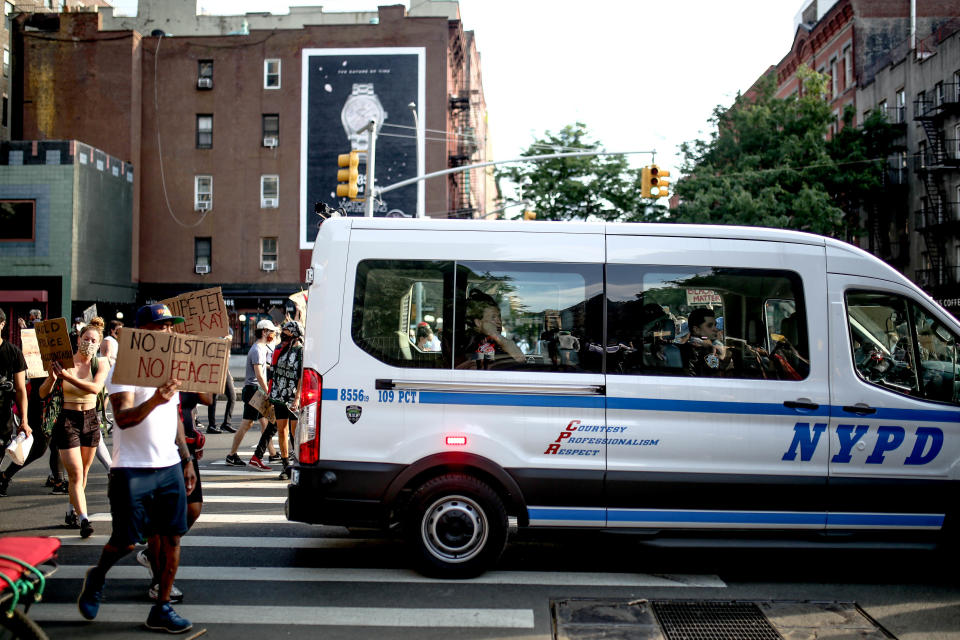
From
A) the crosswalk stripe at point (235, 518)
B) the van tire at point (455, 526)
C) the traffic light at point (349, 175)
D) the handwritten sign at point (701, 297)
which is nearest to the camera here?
the van tire at point (455, 526)

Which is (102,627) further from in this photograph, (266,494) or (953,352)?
(953,352)

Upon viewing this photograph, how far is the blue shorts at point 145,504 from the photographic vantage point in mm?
5055

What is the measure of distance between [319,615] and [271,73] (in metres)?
38.0

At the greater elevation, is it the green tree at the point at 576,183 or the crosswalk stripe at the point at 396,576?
the green tree at the point at 576,183

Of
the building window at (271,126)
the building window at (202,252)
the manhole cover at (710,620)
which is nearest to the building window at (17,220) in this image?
the building window at (202,252)

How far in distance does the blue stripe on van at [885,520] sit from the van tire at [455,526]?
2.45 metres

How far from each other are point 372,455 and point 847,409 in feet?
11.4

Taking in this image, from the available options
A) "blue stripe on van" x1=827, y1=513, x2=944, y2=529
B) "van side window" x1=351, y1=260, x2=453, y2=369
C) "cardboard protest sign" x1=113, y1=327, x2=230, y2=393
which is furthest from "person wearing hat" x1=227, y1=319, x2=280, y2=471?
→ "blue stripe on van" x1=827, y1=513, x2=944, y2=529

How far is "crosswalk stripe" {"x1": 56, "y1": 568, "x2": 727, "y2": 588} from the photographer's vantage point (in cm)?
620

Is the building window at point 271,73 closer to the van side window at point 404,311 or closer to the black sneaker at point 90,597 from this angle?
the van side window at point 404,311

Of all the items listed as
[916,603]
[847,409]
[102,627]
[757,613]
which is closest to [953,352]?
[847,409]

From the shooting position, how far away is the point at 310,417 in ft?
20.4

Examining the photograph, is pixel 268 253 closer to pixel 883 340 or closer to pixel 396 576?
pixel 396 576

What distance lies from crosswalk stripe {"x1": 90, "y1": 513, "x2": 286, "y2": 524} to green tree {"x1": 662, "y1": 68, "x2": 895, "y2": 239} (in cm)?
2667
